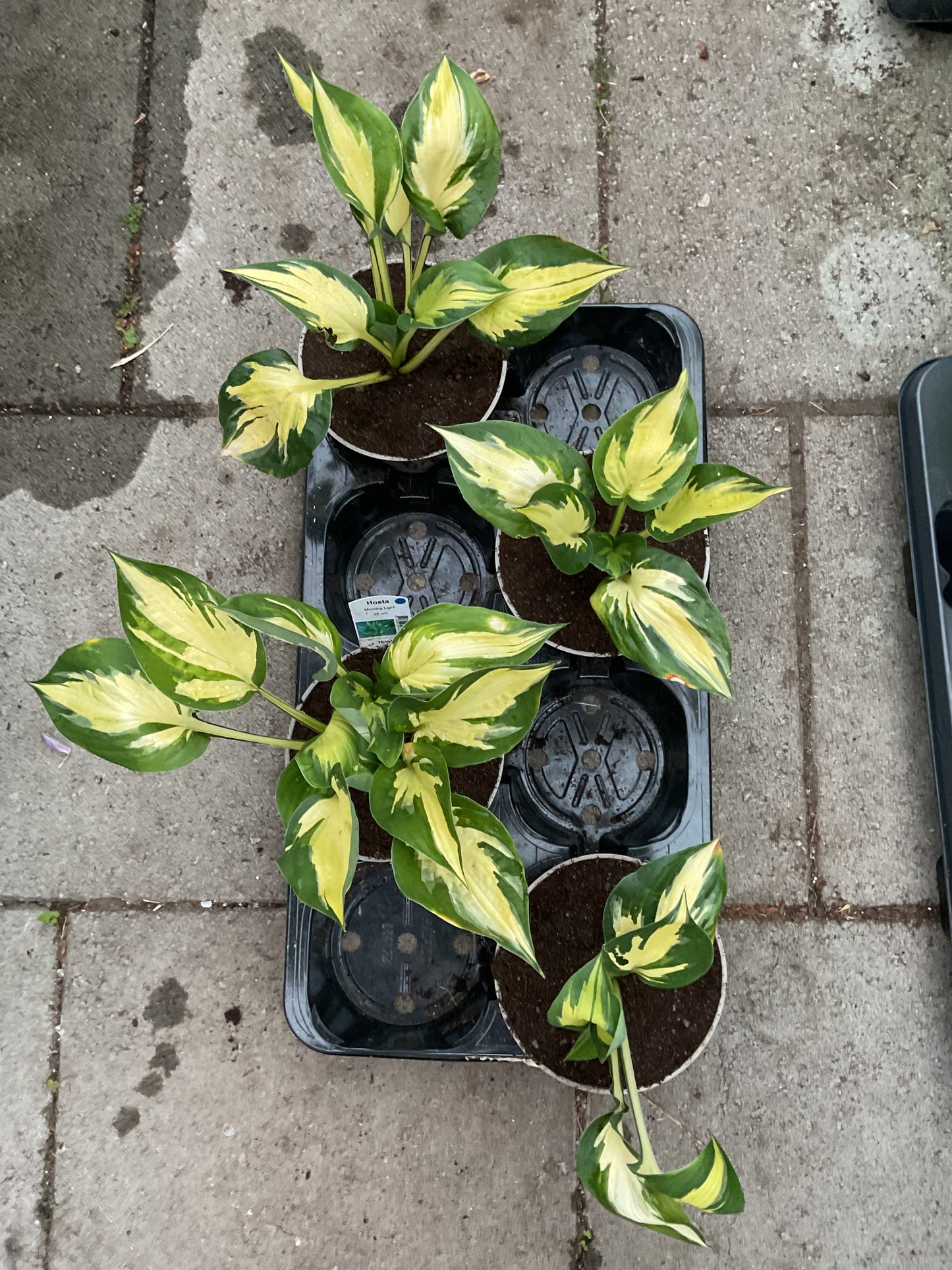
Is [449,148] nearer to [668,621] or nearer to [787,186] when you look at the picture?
[668,621]

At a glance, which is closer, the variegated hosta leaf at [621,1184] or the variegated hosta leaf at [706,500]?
the variegated hosta leaf at [621,1184]

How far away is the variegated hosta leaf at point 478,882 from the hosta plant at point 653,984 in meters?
0.11

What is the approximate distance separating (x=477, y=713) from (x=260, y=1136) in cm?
94

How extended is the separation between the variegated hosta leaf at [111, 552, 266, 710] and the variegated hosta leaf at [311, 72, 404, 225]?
47 centimetres

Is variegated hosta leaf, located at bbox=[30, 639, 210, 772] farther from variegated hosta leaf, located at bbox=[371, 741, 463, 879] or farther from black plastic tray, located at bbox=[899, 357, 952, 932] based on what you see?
black plastic tray, located at bbox=[899, 357, 952, 932]

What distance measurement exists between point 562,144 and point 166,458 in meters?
0.84

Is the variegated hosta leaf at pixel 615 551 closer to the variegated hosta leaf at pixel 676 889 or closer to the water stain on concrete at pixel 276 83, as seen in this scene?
the variegated hosta leaf at pixel 676 889

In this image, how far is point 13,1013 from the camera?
1.42 m

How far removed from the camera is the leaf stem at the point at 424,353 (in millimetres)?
1081

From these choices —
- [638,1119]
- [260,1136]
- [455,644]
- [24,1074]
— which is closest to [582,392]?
[455,644]

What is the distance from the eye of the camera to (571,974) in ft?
3.62

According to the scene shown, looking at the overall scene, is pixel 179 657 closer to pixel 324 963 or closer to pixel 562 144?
pixel 324 963

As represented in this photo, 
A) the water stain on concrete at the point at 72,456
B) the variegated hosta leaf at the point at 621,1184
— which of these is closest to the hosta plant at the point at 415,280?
the water stain on concrete at the point at 72,456

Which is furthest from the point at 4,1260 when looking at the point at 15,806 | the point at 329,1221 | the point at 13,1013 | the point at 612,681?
the point at 612,681
